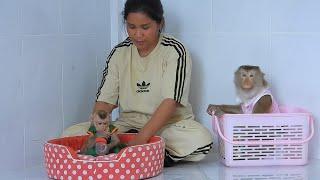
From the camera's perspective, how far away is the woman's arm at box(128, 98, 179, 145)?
2117 millimetres

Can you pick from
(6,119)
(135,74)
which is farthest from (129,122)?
(6,119)

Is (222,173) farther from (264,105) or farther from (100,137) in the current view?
(100,137)

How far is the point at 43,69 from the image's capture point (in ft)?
7.36

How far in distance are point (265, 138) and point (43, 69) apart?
0.89 metres

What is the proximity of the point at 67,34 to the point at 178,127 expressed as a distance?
1.95 feet

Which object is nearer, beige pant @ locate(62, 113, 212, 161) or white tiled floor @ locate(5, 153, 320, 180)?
white tiled floor @ locate(5, 153, 320, 180)

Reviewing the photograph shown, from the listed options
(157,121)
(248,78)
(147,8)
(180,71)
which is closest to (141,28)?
(147,8)

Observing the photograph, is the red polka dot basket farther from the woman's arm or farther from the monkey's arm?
the monkey's arm

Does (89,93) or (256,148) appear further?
(89,93)

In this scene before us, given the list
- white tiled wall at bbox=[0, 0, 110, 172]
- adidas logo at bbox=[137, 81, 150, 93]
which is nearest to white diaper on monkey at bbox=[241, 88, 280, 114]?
adidas logo at bbox=[137, 81, 150, 93]

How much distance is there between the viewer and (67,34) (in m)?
2.38

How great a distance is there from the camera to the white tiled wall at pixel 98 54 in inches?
Answer: 82.9

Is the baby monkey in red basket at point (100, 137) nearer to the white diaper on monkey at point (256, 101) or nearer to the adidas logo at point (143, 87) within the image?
the adidas logo at point (143, 87)

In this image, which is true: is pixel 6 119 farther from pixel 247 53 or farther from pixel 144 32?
pixel 247 53
